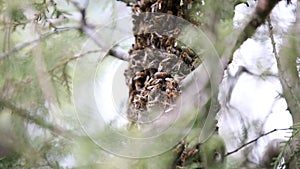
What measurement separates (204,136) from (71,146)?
0.32 meters

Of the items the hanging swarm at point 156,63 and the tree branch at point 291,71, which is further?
the tree branch at point 291,71

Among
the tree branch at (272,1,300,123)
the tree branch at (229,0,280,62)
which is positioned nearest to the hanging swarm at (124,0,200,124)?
the tree branch at (229,0,280,62)

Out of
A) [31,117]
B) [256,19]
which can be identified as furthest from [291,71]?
[31,117]

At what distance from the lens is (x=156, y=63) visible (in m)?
0.73

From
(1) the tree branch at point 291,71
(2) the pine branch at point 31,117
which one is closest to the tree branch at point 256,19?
(1) the tree branch at point 291,71

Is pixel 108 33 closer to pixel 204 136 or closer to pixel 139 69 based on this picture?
pixel 139 69

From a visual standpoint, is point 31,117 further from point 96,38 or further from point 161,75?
point 161,75

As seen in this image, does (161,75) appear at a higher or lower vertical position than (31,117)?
higher

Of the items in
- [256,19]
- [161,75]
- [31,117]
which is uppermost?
[256,19]

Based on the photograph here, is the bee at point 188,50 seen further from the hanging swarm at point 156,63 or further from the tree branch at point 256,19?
the tree branch at point 256,19

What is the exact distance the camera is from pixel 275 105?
3.94 feet

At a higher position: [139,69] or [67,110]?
[139,69]

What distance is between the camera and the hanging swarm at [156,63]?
726 mm

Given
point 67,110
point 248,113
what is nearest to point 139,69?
point 67,110
